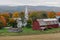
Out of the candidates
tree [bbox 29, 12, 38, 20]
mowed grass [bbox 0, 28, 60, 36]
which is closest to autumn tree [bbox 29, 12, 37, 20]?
tree [bbox 29, 12, 38, 20]

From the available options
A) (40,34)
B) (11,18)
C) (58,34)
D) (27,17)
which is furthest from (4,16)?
(58,34)

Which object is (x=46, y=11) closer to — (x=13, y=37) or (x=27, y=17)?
(x=27, y=17)

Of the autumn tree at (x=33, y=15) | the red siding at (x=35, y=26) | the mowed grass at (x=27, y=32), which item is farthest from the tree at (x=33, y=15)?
the mowed grass at (x=27, y=32)

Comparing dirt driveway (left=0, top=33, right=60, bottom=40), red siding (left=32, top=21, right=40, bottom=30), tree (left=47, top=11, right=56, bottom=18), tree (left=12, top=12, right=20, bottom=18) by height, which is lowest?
dirt driveway (left=0, top=33, right=60, bottom=40)

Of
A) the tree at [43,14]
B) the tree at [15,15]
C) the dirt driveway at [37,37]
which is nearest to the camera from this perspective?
the dirt driveway at [37,37]

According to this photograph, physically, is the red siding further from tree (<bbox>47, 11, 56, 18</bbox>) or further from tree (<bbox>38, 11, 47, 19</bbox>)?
tree (<bbox>47, 11, 56, 18</bbox>)

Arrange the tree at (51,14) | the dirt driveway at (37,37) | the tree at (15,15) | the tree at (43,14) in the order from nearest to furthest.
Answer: the dirt driveway at (37,37)
the tree at (15,15)
the tree at (43,14)
the tree at (51,14)

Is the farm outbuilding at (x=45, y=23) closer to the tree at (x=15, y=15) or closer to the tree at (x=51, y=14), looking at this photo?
the tree at (x=51, y=14)

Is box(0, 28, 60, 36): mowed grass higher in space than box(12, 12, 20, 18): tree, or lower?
lower

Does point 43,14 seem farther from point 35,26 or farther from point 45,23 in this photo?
point 35,26
